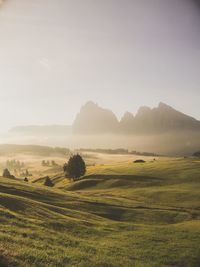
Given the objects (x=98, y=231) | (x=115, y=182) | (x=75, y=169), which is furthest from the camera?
(x=75, y=169)

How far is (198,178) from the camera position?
10638 centimetres

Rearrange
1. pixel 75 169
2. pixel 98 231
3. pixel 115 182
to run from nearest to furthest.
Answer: pixel 98 231
pixel 115 182
pixel 75 169

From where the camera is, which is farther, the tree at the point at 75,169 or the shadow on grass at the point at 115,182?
the tree at the point at 75,169

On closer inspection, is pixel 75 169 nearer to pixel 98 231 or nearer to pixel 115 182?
pixel 115 182

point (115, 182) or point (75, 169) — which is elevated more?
point (75, 169)

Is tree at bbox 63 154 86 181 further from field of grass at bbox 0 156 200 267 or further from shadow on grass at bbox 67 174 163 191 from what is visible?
field of grass at bbox 0 156 200 267

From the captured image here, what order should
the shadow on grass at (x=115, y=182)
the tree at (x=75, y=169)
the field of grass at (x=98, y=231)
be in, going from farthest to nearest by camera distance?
the tree at (x=75, y=169) < the shadow on grass at (x=115, y=182) < the field of grass at (x=98, y=231)

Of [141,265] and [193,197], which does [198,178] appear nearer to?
[193,197]

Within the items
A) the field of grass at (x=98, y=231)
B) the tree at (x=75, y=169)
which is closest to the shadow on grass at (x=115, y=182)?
the tree at (x=75, y=169)

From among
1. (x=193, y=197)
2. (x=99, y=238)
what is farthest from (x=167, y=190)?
(x=99, y=238)

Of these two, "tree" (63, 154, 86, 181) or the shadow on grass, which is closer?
the shadow on grass

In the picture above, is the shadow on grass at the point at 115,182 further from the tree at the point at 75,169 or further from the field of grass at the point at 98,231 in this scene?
the field of grass at the point at 98,231

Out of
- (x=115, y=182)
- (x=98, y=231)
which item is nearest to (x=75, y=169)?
(x=115, y=182)

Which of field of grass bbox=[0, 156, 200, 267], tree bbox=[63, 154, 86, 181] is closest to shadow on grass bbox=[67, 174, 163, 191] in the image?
tree bbox=[63, 154, 86, 181]
